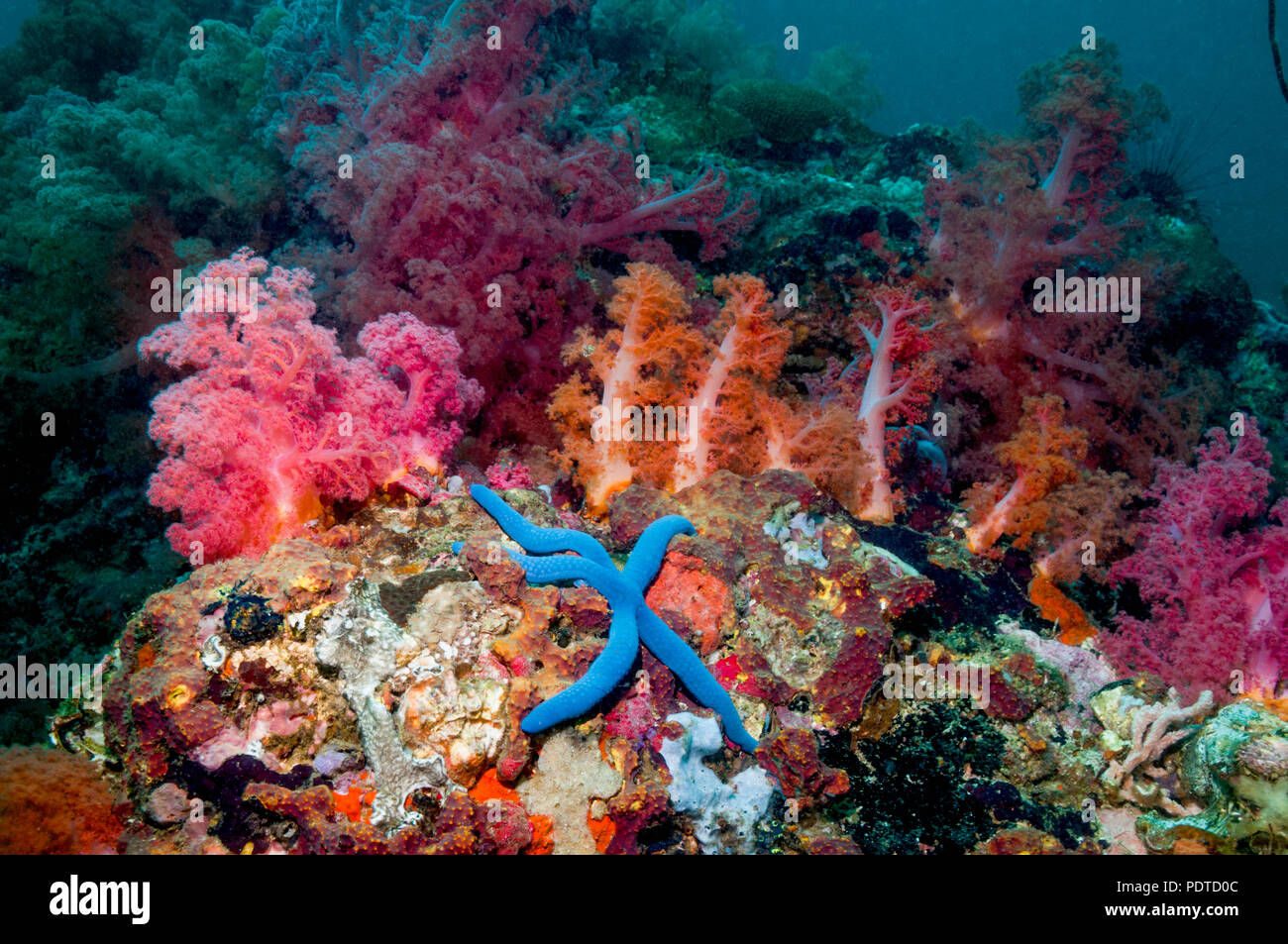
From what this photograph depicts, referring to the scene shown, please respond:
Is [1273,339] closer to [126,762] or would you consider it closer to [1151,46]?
[126,762]

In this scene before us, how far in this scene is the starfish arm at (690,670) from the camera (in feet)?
8.59

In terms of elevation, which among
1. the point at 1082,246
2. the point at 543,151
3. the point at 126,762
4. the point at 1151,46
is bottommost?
the point at 126,762

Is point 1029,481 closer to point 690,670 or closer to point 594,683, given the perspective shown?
point 690,670

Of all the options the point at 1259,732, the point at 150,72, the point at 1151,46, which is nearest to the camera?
the point at 1259,732

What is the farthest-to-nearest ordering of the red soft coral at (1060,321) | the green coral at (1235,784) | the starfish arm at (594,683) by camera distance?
the red soft coral at (1060,321) → the green coral at (1235,784) → the starfish arm at (594,683)

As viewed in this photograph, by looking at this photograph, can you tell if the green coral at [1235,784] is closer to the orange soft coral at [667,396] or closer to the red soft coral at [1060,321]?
the orange soft coral at [667,396]

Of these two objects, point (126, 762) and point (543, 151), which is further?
point (543, 151)

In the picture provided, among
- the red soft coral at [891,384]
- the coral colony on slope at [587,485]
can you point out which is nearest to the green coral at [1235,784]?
the coral colony on slope at [587,485]

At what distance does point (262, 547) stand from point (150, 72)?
10434mm

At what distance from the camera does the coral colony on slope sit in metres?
2.32

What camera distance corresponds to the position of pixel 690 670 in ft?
8.63

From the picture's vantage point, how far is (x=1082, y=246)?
537cm

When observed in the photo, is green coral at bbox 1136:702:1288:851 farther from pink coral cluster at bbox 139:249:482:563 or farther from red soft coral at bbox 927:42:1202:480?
pink coral cluster at bbox 139:249:482:563

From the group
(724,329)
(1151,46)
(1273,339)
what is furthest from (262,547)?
(1151,46)
